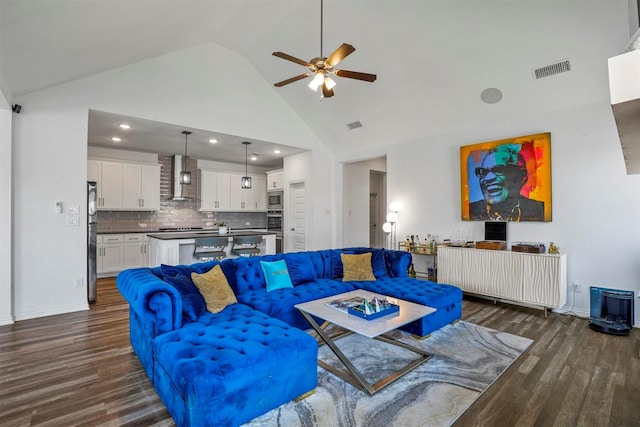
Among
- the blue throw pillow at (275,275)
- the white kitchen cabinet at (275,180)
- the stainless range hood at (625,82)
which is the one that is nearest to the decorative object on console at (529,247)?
the blue throw pillow at (275,275)

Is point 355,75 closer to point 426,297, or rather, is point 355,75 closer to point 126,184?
point 426,297

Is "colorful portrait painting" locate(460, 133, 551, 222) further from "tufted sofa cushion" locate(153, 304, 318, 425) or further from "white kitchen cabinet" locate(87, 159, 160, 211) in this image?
"white kitchen cabinet" locate(87, 159, 160, 211)

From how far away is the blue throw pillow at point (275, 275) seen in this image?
360cm

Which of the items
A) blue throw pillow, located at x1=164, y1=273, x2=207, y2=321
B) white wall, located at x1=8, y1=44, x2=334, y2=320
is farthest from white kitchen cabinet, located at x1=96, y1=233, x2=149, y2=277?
blue throw pillow, located at x1=164, y1=273, x2=207, y2=321

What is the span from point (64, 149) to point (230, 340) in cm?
378

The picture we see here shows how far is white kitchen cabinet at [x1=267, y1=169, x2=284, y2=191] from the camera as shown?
827 cm

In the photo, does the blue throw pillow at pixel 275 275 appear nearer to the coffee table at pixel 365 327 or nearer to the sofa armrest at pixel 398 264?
the coffee table at pixel 365 327

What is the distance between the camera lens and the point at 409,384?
2.38m

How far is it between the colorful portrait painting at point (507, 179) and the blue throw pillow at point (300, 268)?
2.73 meters

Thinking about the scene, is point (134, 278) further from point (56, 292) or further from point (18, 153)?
point (18, 153)

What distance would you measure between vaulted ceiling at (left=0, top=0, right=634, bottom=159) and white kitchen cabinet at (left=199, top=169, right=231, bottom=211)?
3341 millimetres

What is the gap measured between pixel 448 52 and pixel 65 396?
17.3ft

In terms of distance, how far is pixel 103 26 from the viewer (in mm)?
2988

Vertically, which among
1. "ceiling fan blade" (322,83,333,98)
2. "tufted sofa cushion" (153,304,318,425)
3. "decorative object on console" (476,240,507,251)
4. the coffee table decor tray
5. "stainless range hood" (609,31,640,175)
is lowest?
"tufted sofa cushion" (153,304,318,425)
